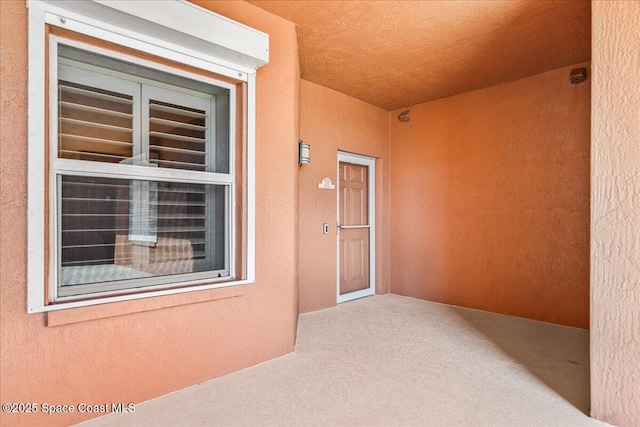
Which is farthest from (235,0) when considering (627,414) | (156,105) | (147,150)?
(627,414)

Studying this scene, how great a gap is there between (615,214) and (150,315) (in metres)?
A: 2.85

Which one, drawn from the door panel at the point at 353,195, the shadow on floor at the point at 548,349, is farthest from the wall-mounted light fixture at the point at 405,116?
the shadow on floor at the point at 548,349

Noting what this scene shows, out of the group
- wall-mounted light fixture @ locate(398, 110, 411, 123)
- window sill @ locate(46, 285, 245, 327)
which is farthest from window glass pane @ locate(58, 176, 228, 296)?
wall-mounted light fixture @ locate(398, 110, 411, 123)

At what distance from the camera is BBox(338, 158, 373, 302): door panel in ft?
15.3

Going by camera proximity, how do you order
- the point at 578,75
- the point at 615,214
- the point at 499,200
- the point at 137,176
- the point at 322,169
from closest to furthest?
1. the point at 615,214
2. the point at 137,176
3. the point at 578,75
4. the point at 499,200
5. the point at 322,169

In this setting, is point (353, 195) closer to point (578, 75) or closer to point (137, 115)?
point (578, 75)

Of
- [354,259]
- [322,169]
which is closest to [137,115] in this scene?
[322,169]

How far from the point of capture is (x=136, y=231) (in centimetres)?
212

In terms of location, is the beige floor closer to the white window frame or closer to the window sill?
the window sill

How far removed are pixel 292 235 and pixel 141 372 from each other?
4.57 ft

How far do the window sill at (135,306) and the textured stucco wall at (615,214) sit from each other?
2311mm

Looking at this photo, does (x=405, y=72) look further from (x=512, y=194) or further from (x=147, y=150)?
(x=147, y=150)

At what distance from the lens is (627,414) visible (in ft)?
6.10

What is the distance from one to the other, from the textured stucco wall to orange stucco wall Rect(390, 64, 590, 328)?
1829 millimetres
